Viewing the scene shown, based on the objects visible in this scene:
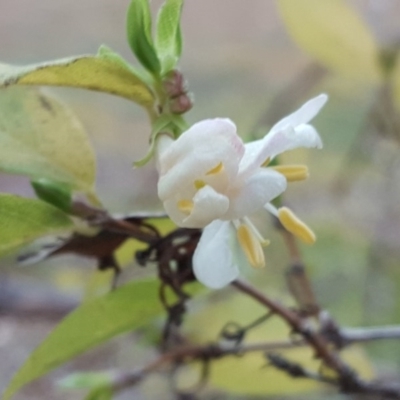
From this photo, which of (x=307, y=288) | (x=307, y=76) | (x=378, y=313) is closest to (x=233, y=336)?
(x=307, y=288)

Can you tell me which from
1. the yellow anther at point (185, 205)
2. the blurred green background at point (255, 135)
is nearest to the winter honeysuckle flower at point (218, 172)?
the yellow anther at point (185, 205)

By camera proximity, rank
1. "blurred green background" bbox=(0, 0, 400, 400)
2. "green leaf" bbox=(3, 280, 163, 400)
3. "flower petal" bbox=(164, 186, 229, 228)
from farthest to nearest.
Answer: "blurred green background" bbox=(0, 0, 400, 400) < "green leaf" bbox=(3, 280, 163, 400) < "flower petal" bbox=(164, 186, 229, 228)

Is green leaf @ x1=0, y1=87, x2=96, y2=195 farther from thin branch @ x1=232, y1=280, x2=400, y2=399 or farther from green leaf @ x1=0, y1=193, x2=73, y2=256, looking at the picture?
thin branch @ x1=232, y1=280, x2=400, y2=399

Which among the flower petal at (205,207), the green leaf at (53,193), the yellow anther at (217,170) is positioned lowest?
the flower petal at (205,207)

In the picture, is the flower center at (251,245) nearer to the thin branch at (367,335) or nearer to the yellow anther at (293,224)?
the yellow anther at (293,224)

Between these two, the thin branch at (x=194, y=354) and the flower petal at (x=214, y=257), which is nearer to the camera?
the flower petal at (x=214, y=257)

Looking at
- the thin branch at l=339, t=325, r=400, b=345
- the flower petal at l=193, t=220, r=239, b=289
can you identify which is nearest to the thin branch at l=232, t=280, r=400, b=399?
the thin branch at l=339, t=325, r=400, b=345

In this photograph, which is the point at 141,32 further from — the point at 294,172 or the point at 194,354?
the point at 194,354
